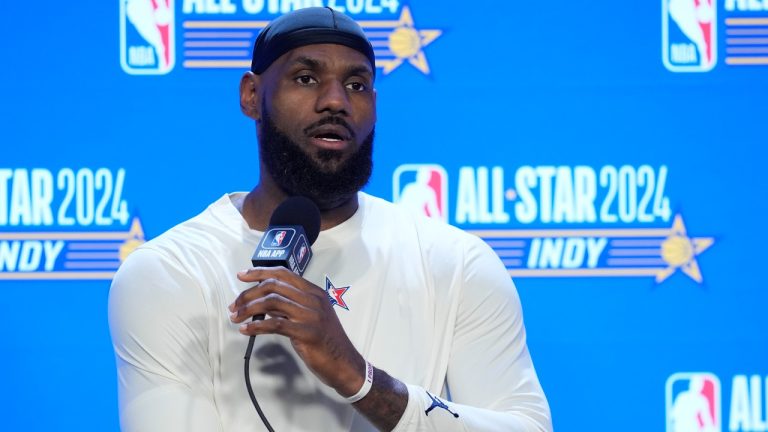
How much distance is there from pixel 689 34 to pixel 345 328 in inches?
74.2

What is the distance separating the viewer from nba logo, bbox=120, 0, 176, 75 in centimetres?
321

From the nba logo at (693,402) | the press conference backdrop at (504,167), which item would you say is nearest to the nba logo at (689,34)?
the press conference backdrop at (504,167)

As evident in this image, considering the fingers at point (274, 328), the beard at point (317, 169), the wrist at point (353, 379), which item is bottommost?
the wrist at point (353, 379)

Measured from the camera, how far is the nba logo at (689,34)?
326 cm

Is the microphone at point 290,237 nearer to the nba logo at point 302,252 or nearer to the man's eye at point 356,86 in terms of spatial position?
the nba logo at point 302,252

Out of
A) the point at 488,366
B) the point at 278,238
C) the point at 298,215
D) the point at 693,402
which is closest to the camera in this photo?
the point at 278,238

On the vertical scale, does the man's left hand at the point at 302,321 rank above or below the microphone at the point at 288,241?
below

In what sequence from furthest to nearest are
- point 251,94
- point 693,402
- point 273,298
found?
point 693,402
point 251,94
point 273,298

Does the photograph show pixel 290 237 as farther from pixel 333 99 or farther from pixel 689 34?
pixel 689 34

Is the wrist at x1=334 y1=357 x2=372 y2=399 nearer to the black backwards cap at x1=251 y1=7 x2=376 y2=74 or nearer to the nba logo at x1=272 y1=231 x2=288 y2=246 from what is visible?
the nba logo at x1=272 y1=231 x2=288 y2=246

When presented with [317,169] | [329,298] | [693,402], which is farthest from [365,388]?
[693,402]

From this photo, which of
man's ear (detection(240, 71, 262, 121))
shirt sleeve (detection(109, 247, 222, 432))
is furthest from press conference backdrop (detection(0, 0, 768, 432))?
shirt sleeve (detection(109, 247, 222, 432))

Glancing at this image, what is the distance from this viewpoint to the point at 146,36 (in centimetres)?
321

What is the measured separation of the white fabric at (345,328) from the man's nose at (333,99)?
0.80 ft
